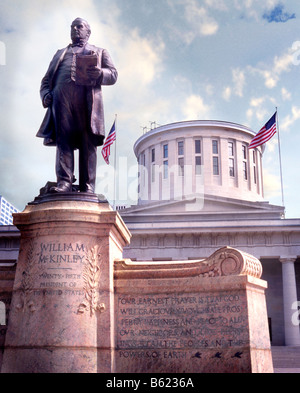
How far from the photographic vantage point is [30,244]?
8078mm

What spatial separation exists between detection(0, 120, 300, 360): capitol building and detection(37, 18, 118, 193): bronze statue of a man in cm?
3251

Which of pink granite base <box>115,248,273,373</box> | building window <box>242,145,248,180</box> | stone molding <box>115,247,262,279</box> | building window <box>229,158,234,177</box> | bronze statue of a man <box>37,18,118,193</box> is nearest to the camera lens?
pink granite base <box>115,248,273,373</box>

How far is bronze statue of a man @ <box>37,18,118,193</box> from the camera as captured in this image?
896 cm

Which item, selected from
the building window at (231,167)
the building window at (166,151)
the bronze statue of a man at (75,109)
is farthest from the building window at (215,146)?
the bronze statue of a man at (75,109)

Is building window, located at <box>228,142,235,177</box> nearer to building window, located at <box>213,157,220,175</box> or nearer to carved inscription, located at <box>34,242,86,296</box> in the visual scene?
building window, located at <box>213,157,220,175</box>

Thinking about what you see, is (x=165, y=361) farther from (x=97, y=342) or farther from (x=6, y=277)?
(x=6, y=277)

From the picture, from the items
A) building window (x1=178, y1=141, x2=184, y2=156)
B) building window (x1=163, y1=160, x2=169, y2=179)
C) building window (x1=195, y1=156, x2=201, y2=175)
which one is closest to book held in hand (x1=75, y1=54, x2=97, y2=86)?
building window (x1=195, y1=156, x2=201, y2=175)

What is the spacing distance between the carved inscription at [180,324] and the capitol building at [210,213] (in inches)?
1315

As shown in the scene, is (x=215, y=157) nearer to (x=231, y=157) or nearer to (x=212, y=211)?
(x=231, y=157)

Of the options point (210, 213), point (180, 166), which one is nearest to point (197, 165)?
point (180, 166)

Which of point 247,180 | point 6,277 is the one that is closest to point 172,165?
point 247,180

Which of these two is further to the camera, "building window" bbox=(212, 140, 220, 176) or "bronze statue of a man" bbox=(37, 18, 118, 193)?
"building window" bbox=(212, 140, 220, 176)
